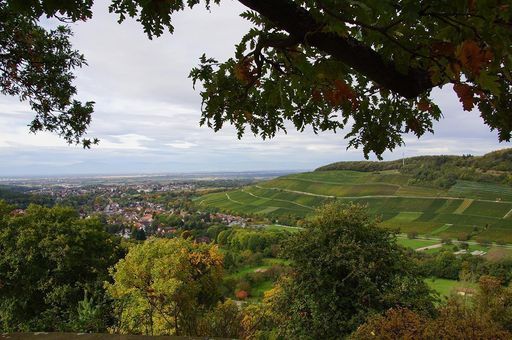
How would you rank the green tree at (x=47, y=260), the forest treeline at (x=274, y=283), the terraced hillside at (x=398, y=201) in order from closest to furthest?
the forest treeline at (x=274, y=283) < the green tree at (x=47, y=260) < the terraced hillside at (x=398, y=201)

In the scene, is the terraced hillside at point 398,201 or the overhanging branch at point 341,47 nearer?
the overhanging branch at point 341,47

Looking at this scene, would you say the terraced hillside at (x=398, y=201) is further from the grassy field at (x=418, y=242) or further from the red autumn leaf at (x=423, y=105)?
the red autumn leaf at (x=423, y=105)

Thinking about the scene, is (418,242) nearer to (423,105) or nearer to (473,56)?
(423,105)

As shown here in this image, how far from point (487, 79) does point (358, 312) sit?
12.3 meters

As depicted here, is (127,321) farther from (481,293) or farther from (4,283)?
(481,293)

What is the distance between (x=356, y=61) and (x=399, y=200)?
77023mm

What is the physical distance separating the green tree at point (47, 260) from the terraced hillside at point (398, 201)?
1306 inches

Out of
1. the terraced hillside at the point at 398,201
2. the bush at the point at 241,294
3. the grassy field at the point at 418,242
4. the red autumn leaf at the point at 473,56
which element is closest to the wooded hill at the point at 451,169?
the terraced hillside at the point at 398,201

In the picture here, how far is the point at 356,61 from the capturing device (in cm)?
146

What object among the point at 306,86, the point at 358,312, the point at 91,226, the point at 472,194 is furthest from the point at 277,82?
the point at 472,194

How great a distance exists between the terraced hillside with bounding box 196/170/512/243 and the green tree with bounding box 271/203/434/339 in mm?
31789

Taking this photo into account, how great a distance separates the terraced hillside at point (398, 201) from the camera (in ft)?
192

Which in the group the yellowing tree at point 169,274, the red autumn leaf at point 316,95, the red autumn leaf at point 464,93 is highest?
the red autumn leaf at point 316,95

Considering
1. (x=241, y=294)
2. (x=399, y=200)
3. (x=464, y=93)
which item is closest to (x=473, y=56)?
(x=464, y=93)
